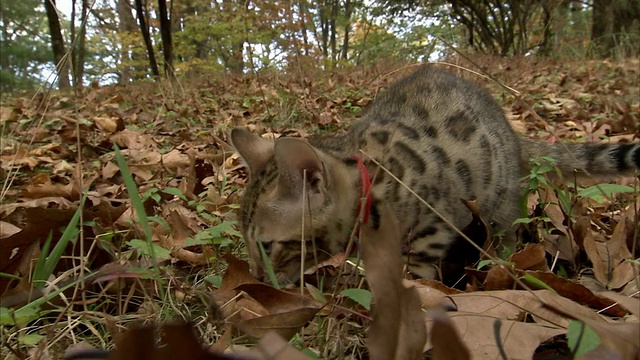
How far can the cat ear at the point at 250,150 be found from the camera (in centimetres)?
220

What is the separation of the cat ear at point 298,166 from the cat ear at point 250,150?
355 millimetres

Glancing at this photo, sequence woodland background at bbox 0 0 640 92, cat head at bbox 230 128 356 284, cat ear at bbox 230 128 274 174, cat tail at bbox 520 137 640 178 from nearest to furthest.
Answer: cat head at bbox 230 128 356 284
cat ear at bbox 230 128 274 174
cat tail at bbox 520 137 640 178
woodland background at bbox 0 0 640 92

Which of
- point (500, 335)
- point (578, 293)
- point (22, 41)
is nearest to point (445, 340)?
point (500, 335)

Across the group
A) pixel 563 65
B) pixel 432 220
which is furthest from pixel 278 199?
pixel 563 65

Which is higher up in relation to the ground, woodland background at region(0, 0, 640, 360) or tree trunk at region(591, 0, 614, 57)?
tree trunk at region(591, 0, 614, 57)

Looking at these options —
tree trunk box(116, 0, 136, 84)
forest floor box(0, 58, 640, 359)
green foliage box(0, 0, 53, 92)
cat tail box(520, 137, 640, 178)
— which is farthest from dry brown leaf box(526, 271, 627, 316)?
green foliage box(0, 0, 53, 92)

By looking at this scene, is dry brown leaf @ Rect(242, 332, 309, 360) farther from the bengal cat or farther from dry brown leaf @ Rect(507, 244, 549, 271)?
dry brown leaf @ Rect(507, 244, 549, 271)

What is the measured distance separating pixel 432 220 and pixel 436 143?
0.43 m

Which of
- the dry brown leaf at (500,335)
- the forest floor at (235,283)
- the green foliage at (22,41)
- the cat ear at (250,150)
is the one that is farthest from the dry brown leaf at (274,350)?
the green foliage at (22,41)

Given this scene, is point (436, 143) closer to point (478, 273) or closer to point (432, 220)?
point (432, 220)

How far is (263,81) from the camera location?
750 cm

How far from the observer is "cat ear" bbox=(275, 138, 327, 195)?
1.70m

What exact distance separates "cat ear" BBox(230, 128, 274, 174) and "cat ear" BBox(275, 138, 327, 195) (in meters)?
0.35

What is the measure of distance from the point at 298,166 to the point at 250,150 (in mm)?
487
